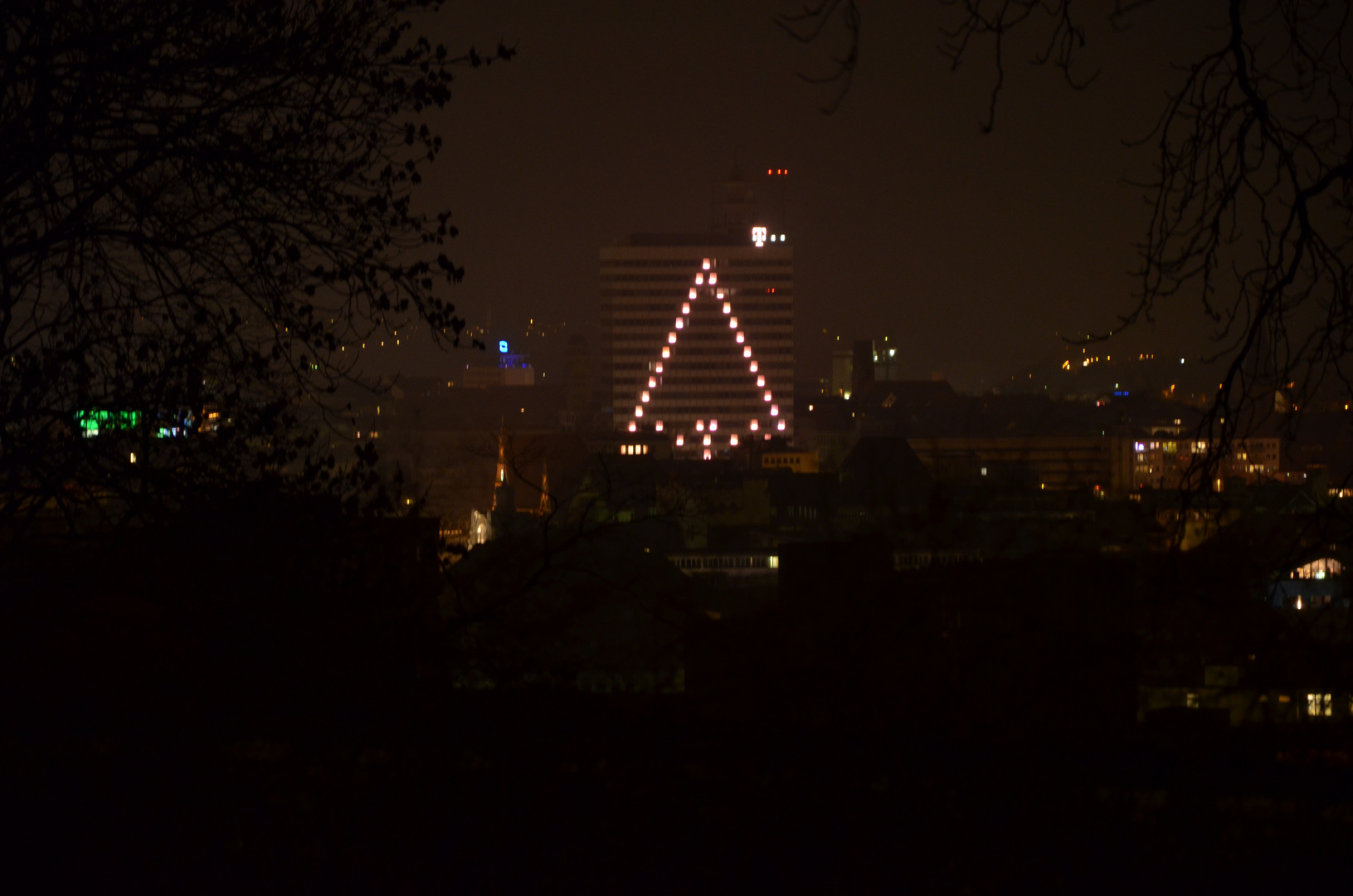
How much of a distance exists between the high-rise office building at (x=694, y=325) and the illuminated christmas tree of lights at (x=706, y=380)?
0.06 metres

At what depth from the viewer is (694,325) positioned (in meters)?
65.6

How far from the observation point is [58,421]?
135 inches

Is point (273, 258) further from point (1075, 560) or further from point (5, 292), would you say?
point (1075, 560)

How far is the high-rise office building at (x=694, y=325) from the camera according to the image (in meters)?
63.3

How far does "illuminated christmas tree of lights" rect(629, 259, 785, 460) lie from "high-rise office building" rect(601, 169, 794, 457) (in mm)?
55

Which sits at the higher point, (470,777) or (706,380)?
(706,380)

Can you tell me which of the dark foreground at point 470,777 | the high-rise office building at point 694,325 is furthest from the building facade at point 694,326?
the dark foreground at point 470,777

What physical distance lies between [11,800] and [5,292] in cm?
159

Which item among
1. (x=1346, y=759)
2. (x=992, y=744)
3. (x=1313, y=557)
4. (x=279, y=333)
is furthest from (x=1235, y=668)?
(x=279, y=333)

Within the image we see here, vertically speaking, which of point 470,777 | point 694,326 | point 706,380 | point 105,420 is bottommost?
point 470,777

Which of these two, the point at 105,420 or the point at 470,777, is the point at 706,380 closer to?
the point at 470,777

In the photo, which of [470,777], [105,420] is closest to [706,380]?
[470,777]

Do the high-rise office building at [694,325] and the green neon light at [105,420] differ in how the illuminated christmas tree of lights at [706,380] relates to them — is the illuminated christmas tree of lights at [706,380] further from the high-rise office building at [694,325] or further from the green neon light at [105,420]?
the green neon light at [105,420]

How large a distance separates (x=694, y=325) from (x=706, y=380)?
3.37 metres
